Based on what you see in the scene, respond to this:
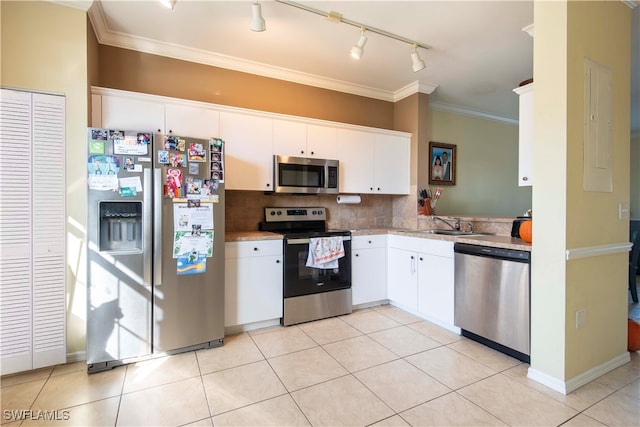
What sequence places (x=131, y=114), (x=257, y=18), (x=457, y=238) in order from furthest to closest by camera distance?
(x=457, y=238) < (x=131, y=114) < (x=257, y=18)

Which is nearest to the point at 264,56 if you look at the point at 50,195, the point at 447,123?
the point at 50,195

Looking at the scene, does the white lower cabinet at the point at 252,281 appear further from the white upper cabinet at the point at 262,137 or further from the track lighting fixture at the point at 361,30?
the track lighting fixture at the point at 361,30

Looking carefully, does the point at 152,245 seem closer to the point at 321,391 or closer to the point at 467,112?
the point at 321,391

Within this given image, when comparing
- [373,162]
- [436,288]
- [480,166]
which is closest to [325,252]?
[436,288]

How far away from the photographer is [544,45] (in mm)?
2014

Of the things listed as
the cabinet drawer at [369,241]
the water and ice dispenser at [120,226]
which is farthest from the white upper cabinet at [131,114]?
the cabinet drawer at [369,241]

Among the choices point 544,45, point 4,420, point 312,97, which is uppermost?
point 312,97

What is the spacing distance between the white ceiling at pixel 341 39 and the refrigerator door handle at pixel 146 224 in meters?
1.33

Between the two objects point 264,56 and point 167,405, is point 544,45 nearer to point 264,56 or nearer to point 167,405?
point 264,56

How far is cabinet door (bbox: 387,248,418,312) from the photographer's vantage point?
128 inches

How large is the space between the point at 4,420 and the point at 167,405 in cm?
83

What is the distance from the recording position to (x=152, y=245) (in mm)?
2318

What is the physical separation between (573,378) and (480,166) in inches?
140

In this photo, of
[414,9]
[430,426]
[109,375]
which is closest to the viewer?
[430,426]
